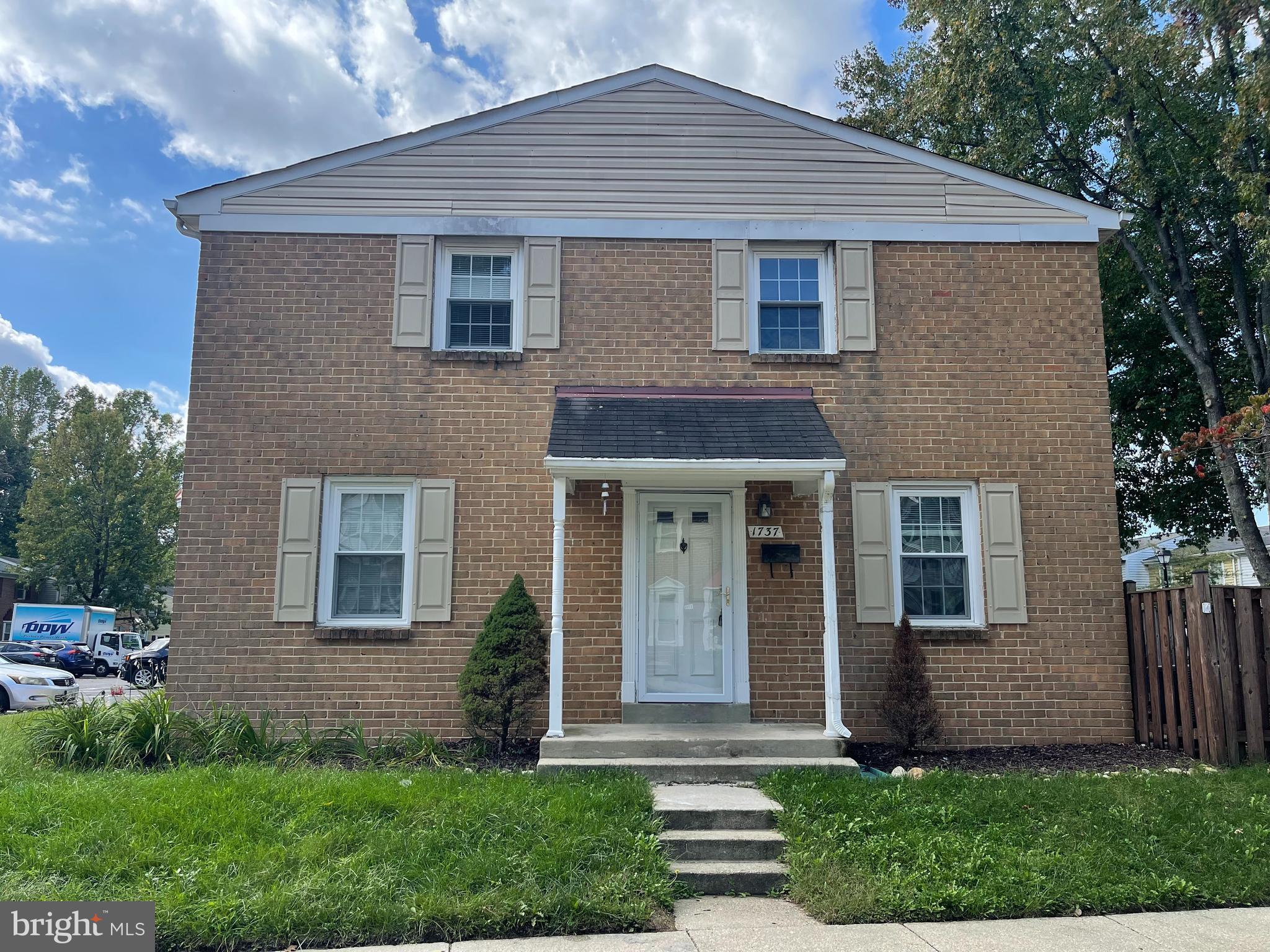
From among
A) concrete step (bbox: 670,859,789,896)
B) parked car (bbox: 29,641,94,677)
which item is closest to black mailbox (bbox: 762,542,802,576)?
concrete step (bbox: 670,859,789,896)

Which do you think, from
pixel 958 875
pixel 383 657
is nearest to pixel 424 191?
pixel 383 657

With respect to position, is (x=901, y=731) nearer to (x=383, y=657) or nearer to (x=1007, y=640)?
(x=1007, y=640)

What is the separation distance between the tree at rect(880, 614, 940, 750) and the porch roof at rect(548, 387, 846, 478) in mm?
1974

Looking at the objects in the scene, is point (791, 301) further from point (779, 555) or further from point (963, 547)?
point (963, 547)

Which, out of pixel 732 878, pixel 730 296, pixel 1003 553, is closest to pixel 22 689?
pixel 730 296

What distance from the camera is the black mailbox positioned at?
9227 millimetres

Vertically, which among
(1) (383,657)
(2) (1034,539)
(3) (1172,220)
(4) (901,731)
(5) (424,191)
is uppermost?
(3) (1172,220)

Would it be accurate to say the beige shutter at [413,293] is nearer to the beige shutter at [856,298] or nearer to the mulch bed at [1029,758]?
the beige shutter at [856,298]

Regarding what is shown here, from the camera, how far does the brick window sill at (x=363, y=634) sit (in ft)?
29.7

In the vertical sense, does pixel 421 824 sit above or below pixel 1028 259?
below

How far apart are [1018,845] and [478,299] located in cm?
711

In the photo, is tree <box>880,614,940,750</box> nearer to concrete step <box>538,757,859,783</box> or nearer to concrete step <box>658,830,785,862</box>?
concrete step <box>538,757,859,783</box>

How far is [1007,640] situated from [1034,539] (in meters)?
1.06

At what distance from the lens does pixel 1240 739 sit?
8062mm
